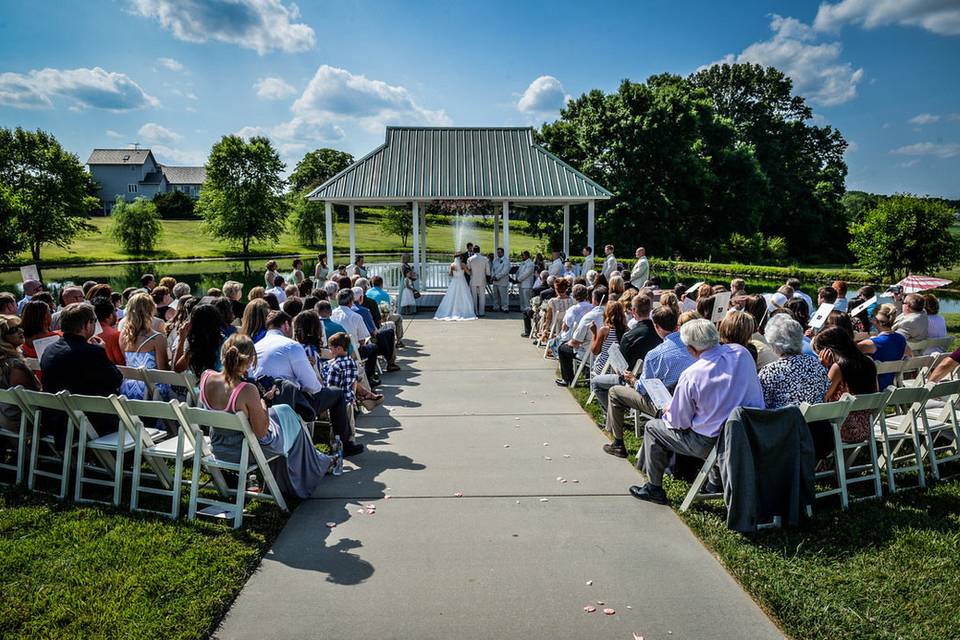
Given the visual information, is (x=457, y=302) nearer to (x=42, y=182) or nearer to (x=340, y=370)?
(x=340, y=370)

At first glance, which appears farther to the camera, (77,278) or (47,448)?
(77,278)

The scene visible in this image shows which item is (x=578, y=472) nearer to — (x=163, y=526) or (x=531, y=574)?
(x=531, y=574)

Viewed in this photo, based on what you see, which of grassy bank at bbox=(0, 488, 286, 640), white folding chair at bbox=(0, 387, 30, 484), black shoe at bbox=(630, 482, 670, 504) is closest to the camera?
grassy bank at bbox=(0, 488, 286, 640)

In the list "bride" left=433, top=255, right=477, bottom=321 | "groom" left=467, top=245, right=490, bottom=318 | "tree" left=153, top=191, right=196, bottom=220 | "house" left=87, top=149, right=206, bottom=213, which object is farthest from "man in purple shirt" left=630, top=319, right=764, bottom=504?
"house" left=87, top=149, right=206, bottom=213

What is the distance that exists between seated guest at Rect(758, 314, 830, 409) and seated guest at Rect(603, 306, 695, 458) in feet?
3.54

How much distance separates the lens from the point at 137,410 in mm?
4828

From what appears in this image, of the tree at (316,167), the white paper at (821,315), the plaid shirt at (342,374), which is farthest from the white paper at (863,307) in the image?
the tree at (316,167)

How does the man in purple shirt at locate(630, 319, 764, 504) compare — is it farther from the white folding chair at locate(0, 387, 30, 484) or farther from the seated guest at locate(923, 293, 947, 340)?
the white folding chair at locate(0, 387, 30, 484)

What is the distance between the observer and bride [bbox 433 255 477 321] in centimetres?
1671

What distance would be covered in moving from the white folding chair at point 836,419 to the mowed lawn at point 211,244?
42242mm

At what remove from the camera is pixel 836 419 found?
16.0ft

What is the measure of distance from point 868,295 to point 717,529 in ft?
26.4

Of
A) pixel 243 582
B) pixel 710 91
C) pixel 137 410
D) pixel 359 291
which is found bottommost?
pixel 243 582

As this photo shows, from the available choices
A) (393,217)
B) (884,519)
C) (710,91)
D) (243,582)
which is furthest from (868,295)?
(393,217)
